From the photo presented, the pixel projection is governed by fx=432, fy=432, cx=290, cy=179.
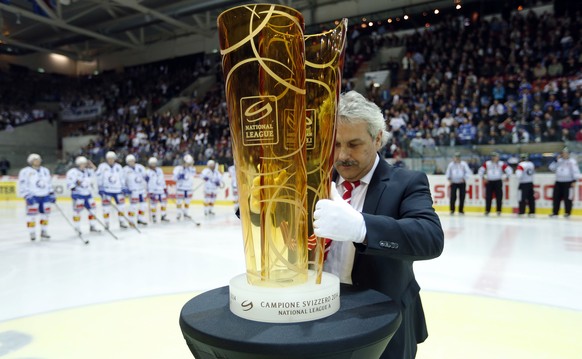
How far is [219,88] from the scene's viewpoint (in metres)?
20.2

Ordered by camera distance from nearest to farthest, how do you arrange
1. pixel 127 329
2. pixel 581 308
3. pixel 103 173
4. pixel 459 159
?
1. pixel 127 329
2. pixel 581 308
3. pixel 103 173
4. pixel 459 159

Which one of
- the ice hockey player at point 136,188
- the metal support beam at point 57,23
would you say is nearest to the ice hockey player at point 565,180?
the ice hockey player at point 136,188

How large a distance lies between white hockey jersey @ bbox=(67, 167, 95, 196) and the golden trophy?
7845mm

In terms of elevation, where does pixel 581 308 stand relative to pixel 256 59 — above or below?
below

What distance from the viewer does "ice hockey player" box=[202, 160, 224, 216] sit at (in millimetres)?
10461

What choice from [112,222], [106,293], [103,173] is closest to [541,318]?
[106,293]

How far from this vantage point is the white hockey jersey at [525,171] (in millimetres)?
8914

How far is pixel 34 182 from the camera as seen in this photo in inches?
293

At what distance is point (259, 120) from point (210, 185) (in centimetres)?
981

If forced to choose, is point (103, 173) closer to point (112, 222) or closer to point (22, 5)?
point (112, 222)

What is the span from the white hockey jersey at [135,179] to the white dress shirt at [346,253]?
8629 mm

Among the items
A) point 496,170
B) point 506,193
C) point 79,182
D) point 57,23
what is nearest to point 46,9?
point 57,23

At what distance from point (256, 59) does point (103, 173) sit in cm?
883

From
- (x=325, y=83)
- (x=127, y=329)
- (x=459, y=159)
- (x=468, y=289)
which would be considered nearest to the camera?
(x=325, y=83)
